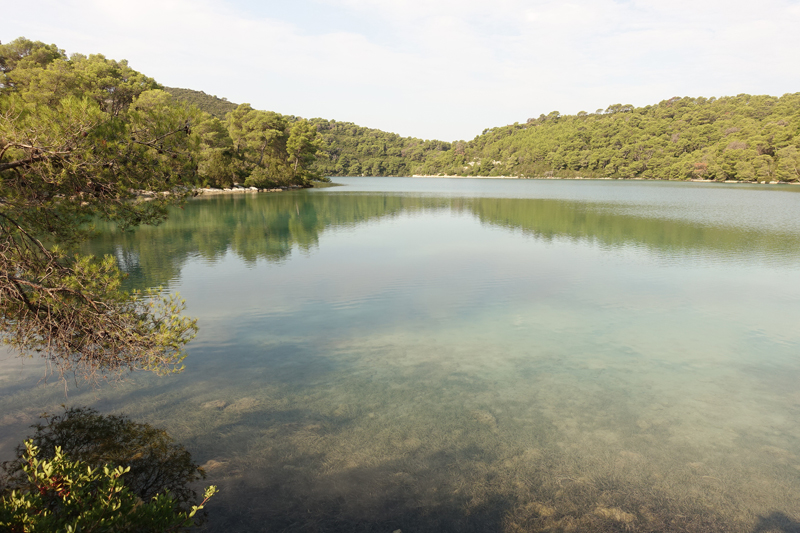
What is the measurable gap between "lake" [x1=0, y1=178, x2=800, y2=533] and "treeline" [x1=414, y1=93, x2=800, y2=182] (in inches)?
3785

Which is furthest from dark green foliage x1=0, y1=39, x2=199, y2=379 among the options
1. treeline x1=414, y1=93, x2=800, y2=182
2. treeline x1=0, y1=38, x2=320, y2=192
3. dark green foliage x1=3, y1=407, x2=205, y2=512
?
treeline x1=414, y1=93, x2=800, y2=182

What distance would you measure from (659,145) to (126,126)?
144m

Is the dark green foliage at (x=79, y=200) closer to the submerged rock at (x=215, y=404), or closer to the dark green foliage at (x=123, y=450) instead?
the dark green foliage at (x=123, y=450)

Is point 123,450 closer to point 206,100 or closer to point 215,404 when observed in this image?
point 215,404

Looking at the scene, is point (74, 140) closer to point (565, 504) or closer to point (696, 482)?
point (565, 504)

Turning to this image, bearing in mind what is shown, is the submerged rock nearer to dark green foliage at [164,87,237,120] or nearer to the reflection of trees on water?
the reflection of trees on water

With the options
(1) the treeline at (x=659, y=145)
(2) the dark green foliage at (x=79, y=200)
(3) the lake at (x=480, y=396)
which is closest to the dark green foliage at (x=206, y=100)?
(1) the treeline at (x=659, y=145)

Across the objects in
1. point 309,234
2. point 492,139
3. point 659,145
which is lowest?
point 309,234

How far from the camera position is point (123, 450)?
604 centimetres

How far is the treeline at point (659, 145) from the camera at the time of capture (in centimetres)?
8969

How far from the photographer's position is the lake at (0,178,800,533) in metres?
5.25

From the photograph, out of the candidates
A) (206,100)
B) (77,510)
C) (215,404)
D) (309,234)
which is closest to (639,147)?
(309,234)

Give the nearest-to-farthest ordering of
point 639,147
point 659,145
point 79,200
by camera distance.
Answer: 1. point 79,200
2. point 659,145
3. point 639,147

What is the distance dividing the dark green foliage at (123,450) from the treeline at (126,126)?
3.81 meters
